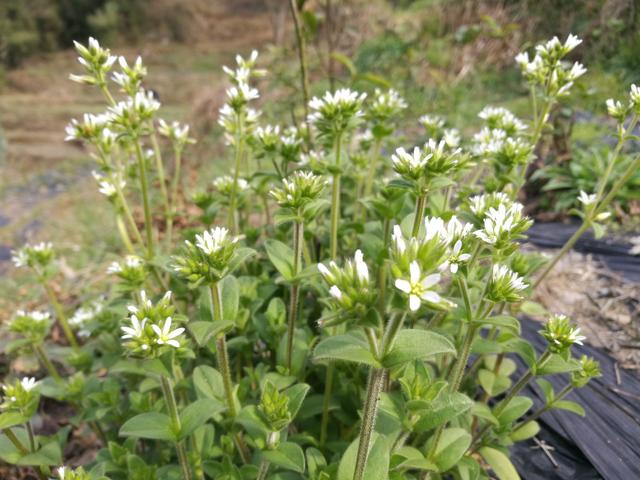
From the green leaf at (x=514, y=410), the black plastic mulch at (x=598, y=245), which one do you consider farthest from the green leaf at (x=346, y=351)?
the black plastic mulch at (x=598, y=245)

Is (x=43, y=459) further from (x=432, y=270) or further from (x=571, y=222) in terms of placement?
(x=571, y=222)

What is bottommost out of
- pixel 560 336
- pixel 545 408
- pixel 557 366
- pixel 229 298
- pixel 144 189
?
pixel 545 408

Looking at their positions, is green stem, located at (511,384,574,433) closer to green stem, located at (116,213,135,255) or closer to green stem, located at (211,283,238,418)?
green stem, located at (211,283,238,418)

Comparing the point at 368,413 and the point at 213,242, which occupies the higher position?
the point at 213,242

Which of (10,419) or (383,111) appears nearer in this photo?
(10,419)

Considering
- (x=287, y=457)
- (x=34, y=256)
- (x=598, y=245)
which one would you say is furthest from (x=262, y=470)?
(x=598, y=245)

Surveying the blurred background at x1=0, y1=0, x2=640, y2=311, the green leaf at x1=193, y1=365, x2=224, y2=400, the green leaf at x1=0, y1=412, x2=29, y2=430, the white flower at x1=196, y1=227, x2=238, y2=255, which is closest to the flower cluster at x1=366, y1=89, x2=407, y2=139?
the blurred background at x1=0, y1=0, x2=640, y2=311

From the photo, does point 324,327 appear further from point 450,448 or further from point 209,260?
point 450,448

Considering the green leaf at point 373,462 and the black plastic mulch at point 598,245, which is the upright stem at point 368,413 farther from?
the black plastic mulch at point 598,245
